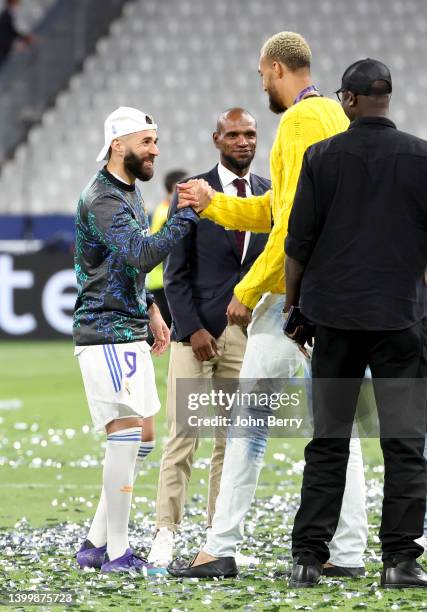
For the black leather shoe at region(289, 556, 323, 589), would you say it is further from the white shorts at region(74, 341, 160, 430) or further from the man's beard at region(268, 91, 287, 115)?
the man's beard at region(268, 91, 287, 115)

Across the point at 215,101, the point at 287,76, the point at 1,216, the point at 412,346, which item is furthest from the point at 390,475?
the point at 215,101

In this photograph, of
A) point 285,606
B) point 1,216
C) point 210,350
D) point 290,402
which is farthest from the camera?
point 1,216

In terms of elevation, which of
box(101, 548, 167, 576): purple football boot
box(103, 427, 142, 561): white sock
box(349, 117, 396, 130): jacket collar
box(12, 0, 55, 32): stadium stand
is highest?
box(12, 0, 55, 32): stadium stand

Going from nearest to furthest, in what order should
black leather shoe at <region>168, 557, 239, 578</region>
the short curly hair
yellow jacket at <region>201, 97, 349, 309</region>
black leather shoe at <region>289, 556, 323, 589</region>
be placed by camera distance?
black leather shoe at <region>289, 556, 323, 589</region>, yellow jacket at <region>201, 97, 349, 309</region>, black leather shoe at <region>168, 557, 239, 578</region>, the short curly hair

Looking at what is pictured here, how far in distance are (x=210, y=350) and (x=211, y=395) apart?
15.4 inches

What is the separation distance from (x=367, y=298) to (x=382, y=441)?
1.80 feet

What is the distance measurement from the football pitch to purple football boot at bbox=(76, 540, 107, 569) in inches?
3.0

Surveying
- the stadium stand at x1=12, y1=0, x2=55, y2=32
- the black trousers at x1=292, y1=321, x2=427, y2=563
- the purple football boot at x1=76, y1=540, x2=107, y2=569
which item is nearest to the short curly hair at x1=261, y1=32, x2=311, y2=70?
the black trousers at x1=292, y1=321, x2=427, y2=563

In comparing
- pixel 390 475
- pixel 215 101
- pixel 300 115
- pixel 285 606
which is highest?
pixel 215 101

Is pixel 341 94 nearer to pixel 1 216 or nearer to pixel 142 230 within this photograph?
pixel 142 230

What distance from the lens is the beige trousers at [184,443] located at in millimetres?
5793

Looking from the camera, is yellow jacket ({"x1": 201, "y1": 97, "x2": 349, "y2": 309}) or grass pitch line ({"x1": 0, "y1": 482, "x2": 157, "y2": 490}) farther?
grass pitch line ({"x1": 0, "y1": 482, "x2": 157, "y2": 490})

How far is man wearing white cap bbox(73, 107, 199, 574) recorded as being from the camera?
539 cm

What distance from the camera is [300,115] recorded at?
5.09m
